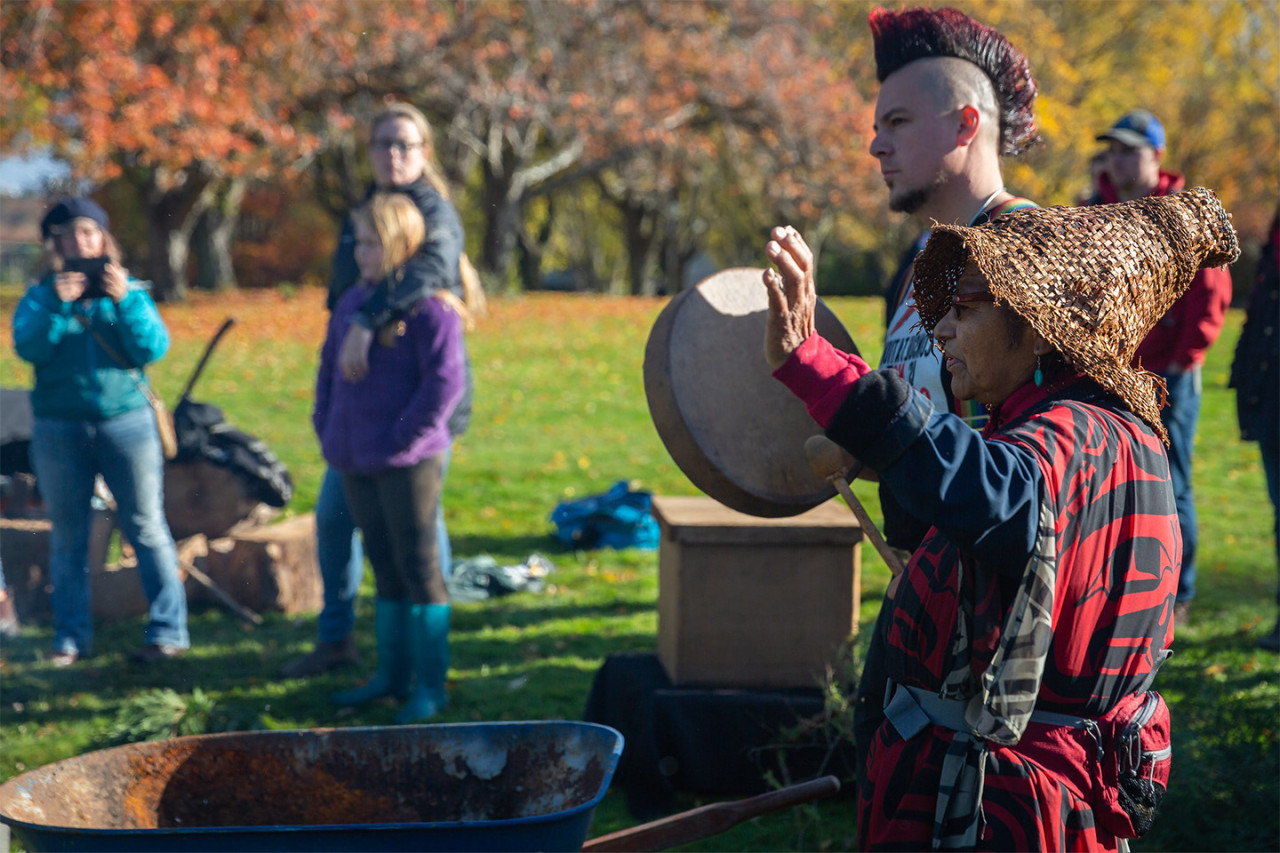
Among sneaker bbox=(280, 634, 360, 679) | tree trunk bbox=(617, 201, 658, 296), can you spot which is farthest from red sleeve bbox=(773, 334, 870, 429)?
tree trunk bbox=(617, 201, 658, 296)

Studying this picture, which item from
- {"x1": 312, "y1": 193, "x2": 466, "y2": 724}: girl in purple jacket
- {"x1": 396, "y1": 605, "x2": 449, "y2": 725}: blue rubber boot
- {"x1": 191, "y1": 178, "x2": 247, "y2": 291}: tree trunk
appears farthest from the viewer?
{"x1": 191, "y1": 178, "x2": 247, "y2": 291}: tree trunk

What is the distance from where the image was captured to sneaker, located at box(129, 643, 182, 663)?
17.6 feet

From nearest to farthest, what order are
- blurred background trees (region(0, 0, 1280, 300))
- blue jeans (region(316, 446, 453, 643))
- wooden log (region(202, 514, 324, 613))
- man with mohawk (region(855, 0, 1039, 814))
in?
man with mohawk (region(855, 0, 1039, 814))
blue jeans (region(316, 446, 453, 643))
wooden log (region(202, 514, 324, 613))
blurred background trees (region(0, 0, 1280, 300))

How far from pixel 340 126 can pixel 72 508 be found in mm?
15279

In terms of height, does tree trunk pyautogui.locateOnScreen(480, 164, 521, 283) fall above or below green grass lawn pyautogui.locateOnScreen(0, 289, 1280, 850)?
above

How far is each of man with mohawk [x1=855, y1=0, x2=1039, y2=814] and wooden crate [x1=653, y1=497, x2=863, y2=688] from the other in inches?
64.1

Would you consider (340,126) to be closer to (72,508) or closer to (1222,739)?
(72,508)

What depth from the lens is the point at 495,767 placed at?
277 centimetres

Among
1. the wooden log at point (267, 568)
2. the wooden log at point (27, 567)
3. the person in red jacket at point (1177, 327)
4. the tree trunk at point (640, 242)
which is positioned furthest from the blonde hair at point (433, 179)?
the tree trunk at point (640, 242)

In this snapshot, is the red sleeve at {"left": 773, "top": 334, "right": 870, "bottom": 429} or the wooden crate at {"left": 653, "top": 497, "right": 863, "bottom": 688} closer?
the red sleeve at {"left": 773, "top": 334, "right": 870, "bottom": 429}

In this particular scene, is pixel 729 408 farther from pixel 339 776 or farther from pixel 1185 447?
pixel 1185 447

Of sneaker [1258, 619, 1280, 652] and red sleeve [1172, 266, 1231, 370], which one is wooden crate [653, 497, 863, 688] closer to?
red sleeve [1172, 266, 1231, 370]

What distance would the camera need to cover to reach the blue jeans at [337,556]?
512 cm

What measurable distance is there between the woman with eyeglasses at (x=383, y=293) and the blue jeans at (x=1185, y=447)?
10.8ft
